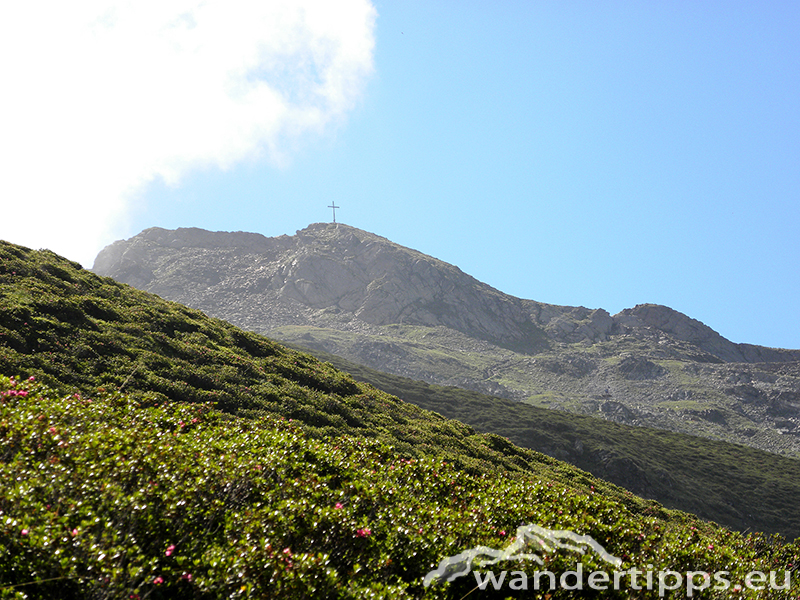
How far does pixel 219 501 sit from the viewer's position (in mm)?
9016

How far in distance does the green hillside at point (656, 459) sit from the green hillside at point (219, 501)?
187ft

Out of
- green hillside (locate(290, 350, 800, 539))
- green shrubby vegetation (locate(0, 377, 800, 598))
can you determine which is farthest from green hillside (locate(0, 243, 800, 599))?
green hillside (locate(290, 350, 800, 539))

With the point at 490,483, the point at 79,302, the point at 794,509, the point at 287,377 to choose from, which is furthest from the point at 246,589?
the point at 794,509

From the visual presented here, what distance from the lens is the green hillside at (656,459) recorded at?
65.6m

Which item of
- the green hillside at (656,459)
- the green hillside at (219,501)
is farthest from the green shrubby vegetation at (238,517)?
the green hillside at (656,459)

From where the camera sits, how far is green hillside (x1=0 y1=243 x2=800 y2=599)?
23.7 ft

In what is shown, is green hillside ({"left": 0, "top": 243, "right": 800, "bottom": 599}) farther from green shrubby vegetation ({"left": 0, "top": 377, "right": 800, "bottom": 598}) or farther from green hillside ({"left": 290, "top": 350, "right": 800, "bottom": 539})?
green hillside ({"left": 290, "top": 350, "right": 800, "bottom": 539})

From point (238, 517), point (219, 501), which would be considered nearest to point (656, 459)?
point (238, 517)

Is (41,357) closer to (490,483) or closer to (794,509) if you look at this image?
(490,483)

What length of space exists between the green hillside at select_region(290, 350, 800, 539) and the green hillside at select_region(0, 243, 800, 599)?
2238 inches

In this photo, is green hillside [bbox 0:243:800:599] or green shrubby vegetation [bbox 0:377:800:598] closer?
green shrubby vegetation [bbox 0:377:800:598]

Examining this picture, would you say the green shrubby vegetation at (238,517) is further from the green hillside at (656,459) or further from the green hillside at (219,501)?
the green hillside at (656,459)

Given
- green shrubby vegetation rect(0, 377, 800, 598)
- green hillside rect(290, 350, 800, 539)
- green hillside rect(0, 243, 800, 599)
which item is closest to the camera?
green shrubby vegetation rect(0, 377, 800, 598)

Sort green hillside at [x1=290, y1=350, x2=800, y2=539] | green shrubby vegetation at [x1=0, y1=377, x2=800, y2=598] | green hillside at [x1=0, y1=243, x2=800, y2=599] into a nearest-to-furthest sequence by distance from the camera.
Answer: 1. green shrubby vegetation at [x1=0, y1=377, x2=800, y2=598]
2. green hillside at [x1=0, y1=243, x2=800, y2=599]
3. green hillside at [x1=290, y1=350, x2=800, y2=539]
